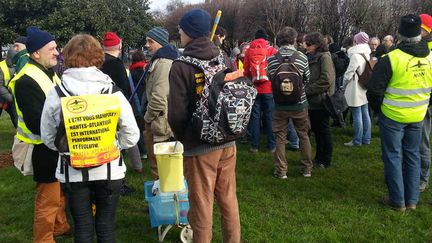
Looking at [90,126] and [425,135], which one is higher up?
[90,126]

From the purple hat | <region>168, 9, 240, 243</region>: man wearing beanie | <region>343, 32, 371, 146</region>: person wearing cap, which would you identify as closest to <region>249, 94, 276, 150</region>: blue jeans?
→ <region>343, 32, 371, 146</region>: person wearing cap

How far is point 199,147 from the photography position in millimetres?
3062

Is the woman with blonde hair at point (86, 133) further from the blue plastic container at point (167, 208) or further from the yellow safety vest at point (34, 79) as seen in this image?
the blue plastic container at point (167, 208)

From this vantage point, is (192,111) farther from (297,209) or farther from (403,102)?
(403,102)

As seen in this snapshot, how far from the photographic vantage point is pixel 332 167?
627 cm

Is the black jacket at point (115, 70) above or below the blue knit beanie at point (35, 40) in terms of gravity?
below

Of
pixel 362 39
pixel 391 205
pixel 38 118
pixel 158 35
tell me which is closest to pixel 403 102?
pixel 391 205

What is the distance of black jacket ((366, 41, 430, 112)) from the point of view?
4.21 metres

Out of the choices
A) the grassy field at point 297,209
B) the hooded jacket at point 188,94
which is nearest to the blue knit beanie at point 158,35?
the hooded jacket at point 188,94

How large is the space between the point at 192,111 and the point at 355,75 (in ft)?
17.0

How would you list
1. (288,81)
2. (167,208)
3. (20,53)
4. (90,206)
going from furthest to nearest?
(20,53) < (288,81) < (167,208) < (90,206)

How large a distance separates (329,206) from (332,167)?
5.16 ft

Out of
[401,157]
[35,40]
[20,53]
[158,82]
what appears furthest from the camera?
[20,53]

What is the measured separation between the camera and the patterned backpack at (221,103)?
112 inches
